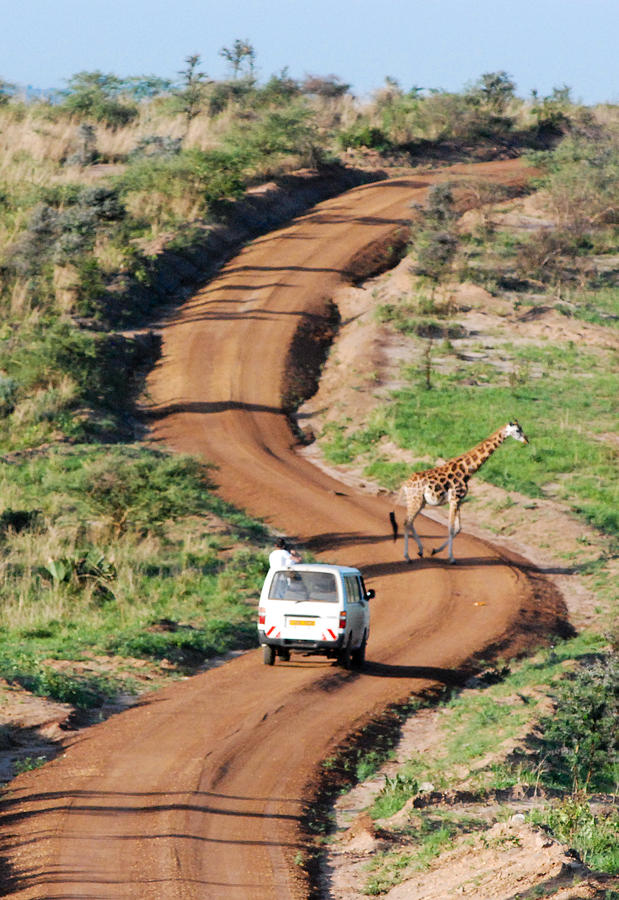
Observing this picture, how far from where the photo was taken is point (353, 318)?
4197 centimetres

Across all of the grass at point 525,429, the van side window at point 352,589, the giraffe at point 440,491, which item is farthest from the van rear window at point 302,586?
the grass at point 525,429

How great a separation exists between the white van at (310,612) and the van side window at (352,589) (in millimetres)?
20

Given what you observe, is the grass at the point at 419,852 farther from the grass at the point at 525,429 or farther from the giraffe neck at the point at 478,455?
the grass at the point at 525,429

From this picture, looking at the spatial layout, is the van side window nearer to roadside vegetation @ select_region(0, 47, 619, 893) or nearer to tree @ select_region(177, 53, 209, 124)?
roadside vegetation @ select_region(0, 47, 619, 893)

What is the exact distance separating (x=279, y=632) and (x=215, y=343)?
2301cm

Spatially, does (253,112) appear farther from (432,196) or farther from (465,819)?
(465,819)

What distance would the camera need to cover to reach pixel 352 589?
1812cm

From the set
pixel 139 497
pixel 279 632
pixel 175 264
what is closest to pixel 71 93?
pixel 175 264

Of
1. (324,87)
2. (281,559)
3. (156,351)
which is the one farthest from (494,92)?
(281,559)

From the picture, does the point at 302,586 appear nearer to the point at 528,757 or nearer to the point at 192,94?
the point at 528,757

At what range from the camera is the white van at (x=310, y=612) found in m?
17.3

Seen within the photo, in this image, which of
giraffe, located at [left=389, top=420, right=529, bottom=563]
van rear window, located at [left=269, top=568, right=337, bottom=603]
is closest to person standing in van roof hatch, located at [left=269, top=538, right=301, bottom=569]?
van rear window, located at [left=269, top=568, right=337, bottom=603]

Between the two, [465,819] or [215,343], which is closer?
[465,819]

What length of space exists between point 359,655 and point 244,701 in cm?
273
